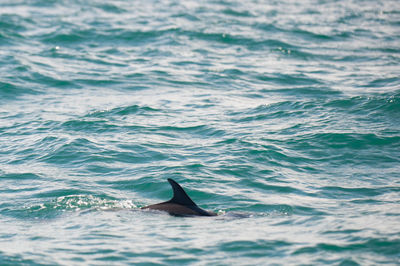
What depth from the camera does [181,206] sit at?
9.55 meters

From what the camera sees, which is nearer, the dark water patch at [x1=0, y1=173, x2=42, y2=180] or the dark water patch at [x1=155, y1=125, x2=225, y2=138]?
the dark water patch at [x1=0, y1=173, x2=42, y2=180]

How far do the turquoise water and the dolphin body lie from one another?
0.64 feet

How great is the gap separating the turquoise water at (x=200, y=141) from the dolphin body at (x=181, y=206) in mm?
194

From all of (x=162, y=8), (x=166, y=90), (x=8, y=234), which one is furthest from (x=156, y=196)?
(x=162, y=8)

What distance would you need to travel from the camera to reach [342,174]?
38.7ft

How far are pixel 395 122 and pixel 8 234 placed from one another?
9.66 m

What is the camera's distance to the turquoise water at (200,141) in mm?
8453

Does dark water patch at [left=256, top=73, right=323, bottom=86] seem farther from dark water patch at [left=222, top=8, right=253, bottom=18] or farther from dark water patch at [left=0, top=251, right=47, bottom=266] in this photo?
dark water patch at [left=0, top=251, right=47, bottom=266]

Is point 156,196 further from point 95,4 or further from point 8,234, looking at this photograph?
point 95,4

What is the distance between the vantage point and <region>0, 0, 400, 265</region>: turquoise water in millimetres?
8453

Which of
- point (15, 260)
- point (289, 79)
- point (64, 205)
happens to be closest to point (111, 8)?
point (289, 79)

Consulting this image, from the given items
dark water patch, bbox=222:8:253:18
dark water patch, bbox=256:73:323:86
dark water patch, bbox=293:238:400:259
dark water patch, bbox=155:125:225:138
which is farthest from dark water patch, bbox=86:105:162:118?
dark water patch, bbox=222:8:253:18

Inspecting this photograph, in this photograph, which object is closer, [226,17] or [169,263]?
[169,263]

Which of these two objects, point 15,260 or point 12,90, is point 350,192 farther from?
point 12,90
